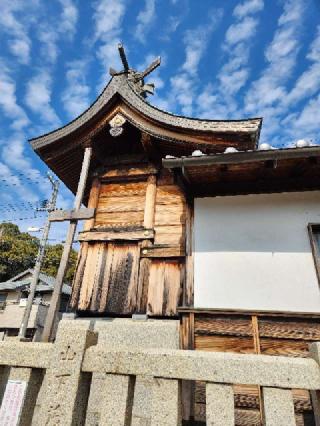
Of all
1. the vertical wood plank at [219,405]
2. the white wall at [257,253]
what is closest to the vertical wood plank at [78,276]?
the white wall at [257,253]

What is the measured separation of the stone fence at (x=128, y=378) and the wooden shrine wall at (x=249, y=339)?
8.27 ft

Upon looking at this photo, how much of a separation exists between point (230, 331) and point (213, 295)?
71 centimetres

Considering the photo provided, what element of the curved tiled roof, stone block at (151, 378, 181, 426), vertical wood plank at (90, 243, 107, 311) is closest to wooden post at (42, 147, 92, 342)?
vertical wood plank at (90, 243, 107, 311)

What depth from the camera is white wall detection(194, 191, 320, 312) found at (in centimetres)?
530

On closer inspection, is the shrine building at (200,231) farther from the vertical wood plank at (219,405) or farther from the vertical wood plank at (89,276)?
the vertical wood plank at (219,405)

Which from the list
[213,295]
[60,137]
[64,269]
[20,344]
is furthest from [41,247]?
[20,344]

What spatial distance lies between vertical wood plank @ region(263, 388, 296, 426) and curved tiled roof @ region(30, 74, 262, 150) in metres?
5.06

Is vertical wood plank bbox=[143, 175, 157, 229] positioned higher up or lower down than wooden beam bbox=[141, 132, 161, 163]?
lower down

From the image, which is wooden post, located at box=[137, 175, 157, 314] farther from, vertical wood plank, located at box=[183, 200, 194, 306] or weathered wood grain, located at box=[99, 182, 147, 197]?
vertical wood plank, located at box=[183, 200, 194, 306]

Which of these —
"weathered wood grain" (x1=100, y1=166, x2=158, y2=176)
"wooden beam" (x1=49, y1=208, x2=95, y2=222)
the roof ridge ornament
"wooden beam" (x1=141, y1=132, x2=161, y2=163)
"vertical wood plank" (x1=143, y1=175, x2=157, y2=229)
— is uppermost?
the roof ridge ornament

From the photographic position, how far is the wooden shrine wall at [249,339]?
4.51 meters

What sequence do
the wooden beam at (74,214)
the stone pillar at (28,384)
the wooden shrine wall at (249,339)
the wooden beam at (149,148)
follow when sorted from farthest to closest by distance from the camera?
the wooden beam at (149,148) → the wooden beam at (74,214) → the wooden shrine wall at (249,339) → the stone pillar at (28,384)

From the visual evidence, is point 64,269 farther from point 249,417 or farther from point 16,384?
point 249,417

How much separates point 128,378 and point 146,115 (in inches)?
238
